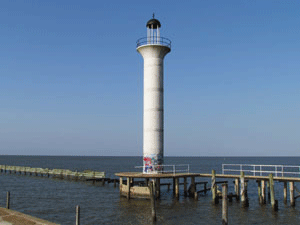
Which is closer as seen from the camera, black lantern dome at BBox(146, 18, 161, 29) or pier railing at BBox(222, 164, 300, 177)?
pier railing at BBox(222, 164, 300, 177)

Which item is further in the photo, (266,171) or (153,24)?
(153,24)

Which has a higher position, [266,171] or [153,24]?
[153,24]

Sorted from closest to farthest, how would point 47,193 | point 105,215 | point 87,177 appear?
point 105,215, point 47,193, point 87,177

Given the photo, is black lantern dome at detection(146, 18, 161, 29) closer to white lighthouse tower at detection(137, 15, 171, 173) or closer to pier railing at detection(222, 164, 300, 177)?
white lighthouse tower at detection(137, 15, 171, 173)

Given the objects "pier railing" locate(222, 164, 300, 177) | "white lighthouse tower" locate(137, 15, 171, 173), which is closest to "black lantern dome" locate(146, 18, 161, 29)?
"white lighthouse tower" locate(137, 15, 171, 173)

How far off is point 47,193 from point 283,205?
94.2 ft

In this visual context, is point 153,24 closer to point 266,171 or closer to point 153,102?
point 153,102

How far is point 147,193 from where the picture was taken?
3528cm

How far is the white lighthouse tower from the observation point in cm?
3725

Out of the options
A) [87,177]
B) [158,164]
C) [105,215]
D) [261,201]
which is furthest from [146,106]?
[87,177]

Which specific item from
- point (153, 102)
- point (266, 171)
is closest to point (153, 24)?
point (153, 102)

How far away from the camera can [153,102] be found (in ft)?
124

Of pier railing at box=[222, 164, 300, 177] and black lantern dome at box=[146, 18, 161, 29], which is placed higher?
black lantern dome at box=[146, 18, 161, 29]

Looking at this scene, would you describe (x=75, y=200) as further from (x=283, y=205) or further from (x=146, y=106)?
(x=283, y=205)
